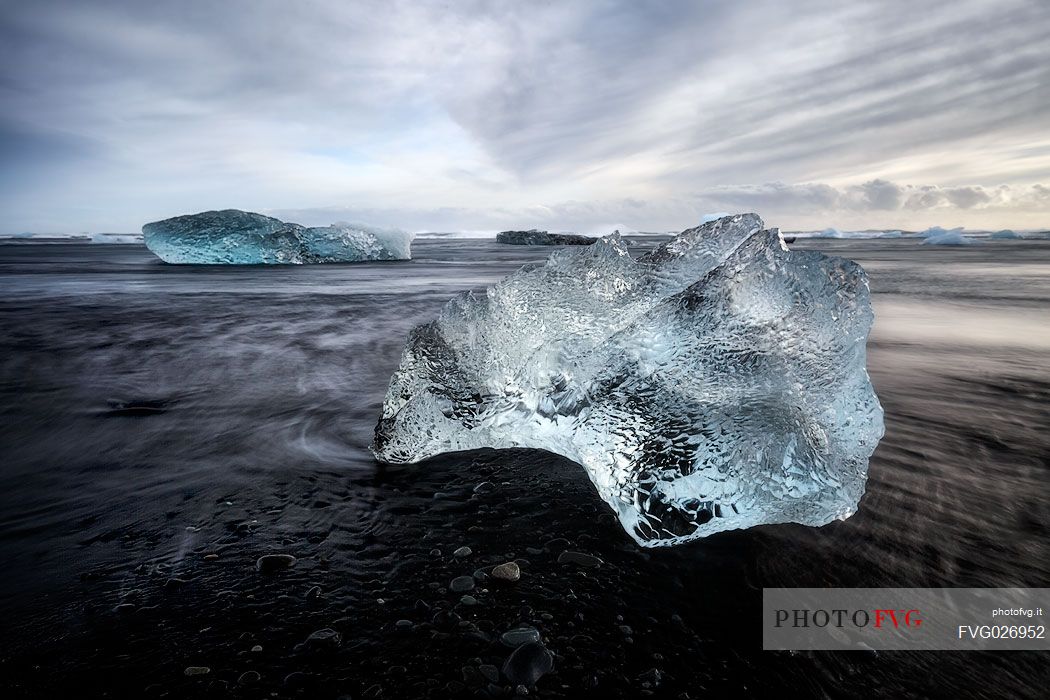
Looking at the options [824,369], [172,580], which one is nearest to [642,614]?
[824,369]

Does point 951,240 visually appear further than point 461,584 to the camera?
Yes

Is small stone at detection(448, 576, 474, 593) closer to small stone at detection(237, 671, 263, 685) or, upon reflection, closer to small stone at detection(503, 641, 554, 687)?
small stone at detection(503, 641, 554, 687)

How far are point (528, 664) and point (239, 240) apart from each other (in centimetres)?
1748

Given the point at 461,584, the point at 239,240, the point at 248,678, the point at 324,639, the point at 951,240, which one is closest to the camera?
the point at 248,678

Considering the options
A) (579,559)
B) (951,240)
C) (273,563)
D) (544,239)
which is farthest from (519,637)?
(951,240)

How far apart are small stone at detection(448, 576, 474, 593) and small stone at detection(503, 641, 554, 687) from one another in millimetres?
261

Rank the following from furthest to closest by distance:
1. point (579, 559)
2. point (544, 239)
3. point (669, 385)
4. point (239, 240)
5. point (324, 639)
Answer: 1. point (544, 239)
2. point (239, 240)
3. point (669, 385)
4. point (579, 559)
5. point (324, 639)

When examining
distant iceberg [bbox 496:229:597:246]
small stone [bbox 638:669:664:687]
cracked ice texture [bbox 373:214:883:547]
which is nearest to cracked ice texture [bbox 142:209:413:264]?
cracked ice texture [bbox 373:214:883:547]

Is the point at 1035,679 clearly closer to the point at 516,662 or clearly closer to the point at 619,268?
the point at 516,662

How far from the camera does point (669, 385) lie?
1786 mm

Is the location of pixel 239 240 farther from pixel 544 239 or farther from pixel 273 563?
pixel 544 239

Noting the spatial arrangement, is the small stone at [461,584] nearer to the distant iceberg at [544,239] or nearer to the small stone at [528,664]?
the small stone at [528,664]

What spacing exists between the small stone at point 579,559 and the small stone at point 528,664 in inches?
14.0

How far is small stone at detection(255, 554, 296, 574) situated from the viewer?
1.45 meters
